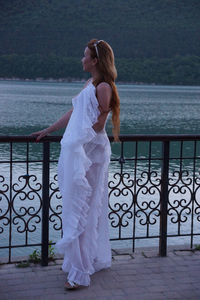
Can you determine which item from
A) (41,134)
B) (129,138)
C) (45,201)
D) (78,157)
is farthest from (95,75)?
(45,201)

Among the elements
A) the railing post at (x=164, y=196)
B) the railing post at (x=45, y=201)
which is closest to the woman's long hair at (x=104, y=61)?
the railing post at (x=45, y=201)

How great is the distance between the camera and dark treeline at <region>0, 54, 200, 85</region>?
254ft

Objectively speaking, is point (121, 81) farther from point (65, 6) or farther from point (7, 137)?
point (7, 137)

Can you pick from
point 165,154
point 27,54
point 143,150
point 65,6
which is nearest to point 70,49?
point 27,54

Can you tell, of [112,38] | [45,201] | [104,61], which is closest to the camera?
[104,61]

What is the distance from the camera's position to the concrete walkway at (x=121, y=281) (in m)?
3.52

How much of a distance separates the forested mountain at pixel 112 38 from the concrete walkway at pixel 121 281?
7324 centimetres

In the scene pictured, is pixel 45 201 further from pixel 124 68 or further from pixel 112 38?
pixel 112 38

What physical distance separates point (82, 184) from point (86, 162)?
0.15 metres

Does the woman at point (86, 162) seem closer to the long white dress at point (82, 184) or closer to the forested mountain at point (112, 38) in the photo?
the long white dress at point (82, 184)

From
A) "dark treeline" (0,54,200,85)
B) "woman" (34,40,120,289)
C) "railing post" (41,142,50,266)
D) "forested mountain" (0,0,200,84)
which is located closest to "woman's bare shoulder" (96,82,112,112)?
"woman" (34,40,120,289)

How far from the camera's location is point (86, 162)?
3.51 m

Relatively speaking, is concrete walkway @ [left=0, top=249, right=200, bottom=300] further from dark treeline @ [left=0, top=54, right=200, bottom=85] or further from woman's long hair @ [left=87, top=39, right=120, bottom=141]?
dark treeline @ [left=0, top=54, right=200, bottom=85]

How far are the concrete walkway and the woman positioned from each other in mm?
133
